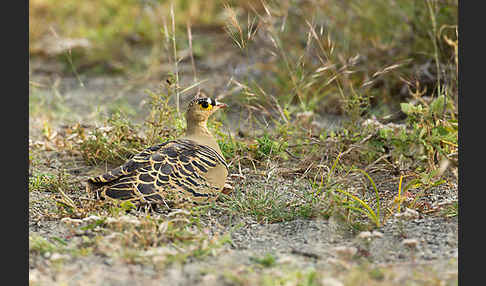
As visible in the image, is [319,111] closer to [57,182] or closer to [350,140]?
[350,140]

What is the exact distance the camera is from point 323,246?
Result: 3365mm

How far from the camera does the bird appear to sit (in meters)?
3.77

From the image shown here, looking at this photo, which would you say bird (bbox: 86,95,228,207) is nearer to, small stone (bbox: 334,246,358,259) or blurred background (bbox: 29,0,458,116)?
blurred background (bbox: 29,0,458,116)

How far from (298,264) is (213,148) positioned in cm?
139

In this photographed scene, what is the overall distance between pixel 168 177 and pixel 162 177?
35 mm

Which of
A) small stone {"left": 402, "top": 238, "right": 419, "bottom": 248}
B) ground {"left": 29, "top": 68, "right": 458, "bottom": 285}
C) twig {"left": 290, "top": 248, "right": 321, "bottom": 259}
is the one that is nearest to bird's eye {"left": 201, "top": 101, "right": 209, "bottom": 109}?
ground {"left": 29, "top": 68, "right": 458, "bottom": 285}

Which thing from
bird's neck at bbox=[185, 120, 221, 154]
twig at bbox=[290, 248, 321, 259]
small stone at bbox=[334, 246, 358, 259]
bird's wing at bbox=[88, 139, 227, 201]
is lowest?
twig at bbox=[290, 248, 321, 259]

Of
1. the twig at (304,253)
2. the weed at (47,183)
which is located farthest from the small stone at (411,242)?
the weed at (47,183)

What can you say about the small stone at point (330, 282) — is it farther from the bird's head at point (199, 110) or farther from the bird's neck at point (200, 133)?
the bird's head at point (199, 110)

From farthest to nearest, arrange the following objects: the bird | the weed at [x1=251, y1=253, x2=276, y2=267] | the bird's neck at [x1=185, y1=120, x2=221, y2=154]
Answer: the bird's neck at [x1=185, y1=120, x2=221, y2=154] < the bird < the weed at [x1=251, y1=253, x2=276, y2=267]

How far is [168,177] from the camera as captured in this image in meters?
3.83

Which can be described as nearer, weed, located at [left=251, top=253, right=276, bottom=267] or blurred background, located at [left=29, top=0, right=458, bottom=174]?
weed, located at [left=251, top=253, right=276, bottom=267]

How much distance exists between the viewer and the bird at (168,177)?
148 inches

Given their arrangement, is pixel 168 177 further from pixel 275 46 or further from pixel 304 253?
pixel 275 46
